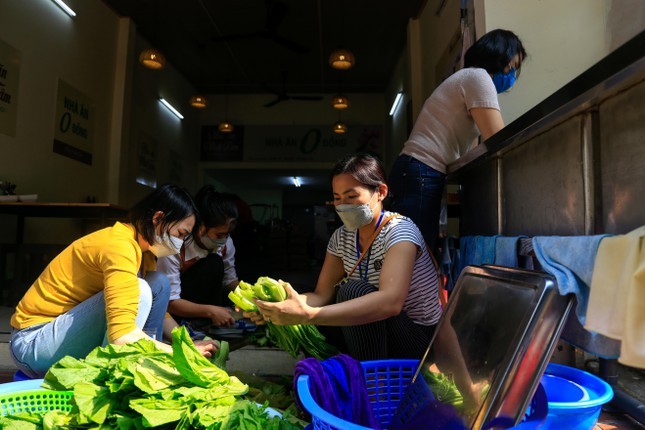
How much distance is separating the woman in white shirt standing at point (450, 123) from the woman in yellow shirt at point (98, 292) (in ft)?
3.83

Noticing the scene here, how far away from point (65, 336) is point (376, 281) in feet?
4.33

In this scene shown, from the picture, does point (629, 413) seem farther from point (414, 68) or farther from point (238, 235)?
point (414, 68)

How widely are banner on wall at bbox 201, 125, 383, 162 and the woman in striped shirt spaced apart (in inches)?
369

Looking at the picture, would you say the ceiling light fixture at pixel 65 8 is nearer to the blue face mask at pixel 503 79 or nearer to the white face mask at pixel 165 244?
the white face mask at pixel 165 244

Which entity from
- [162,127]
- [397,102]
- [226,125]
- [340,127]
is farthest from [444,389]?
[226,125]

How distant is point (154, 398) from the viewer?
128 cm

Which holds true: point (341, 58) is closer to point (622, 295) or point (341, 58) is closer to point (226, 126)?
point (226, 126)

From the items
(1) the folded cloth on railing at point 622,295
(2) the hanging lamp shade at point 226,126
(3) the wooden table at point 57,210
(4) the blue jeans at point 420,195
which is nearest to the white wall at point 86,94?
(3) the wooden table at point 57,210

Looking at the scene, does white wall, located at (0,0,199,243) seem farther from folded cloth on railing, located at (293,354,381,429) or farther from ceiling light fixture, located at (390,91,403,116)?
folded cloth on railing, located at (293,354,381,429)

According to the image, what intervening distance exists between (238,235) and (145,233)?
3.35 metres

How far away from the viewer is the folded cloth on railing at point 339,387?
3.96ft

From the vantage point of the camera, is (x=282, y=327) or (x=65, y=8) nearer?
(x=282, y=327)

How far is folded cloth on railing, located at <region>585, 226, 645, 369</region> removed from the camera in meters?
→ 0.79

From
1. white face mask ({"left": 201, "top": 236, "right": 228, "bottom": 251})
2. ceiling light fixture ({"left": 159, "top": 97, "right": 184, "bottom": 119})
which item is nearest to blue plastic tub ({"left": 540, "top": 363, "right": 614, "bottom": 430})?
white face mask ({"left": 201, "top": 236, "right": 228, "bottom": 251})
